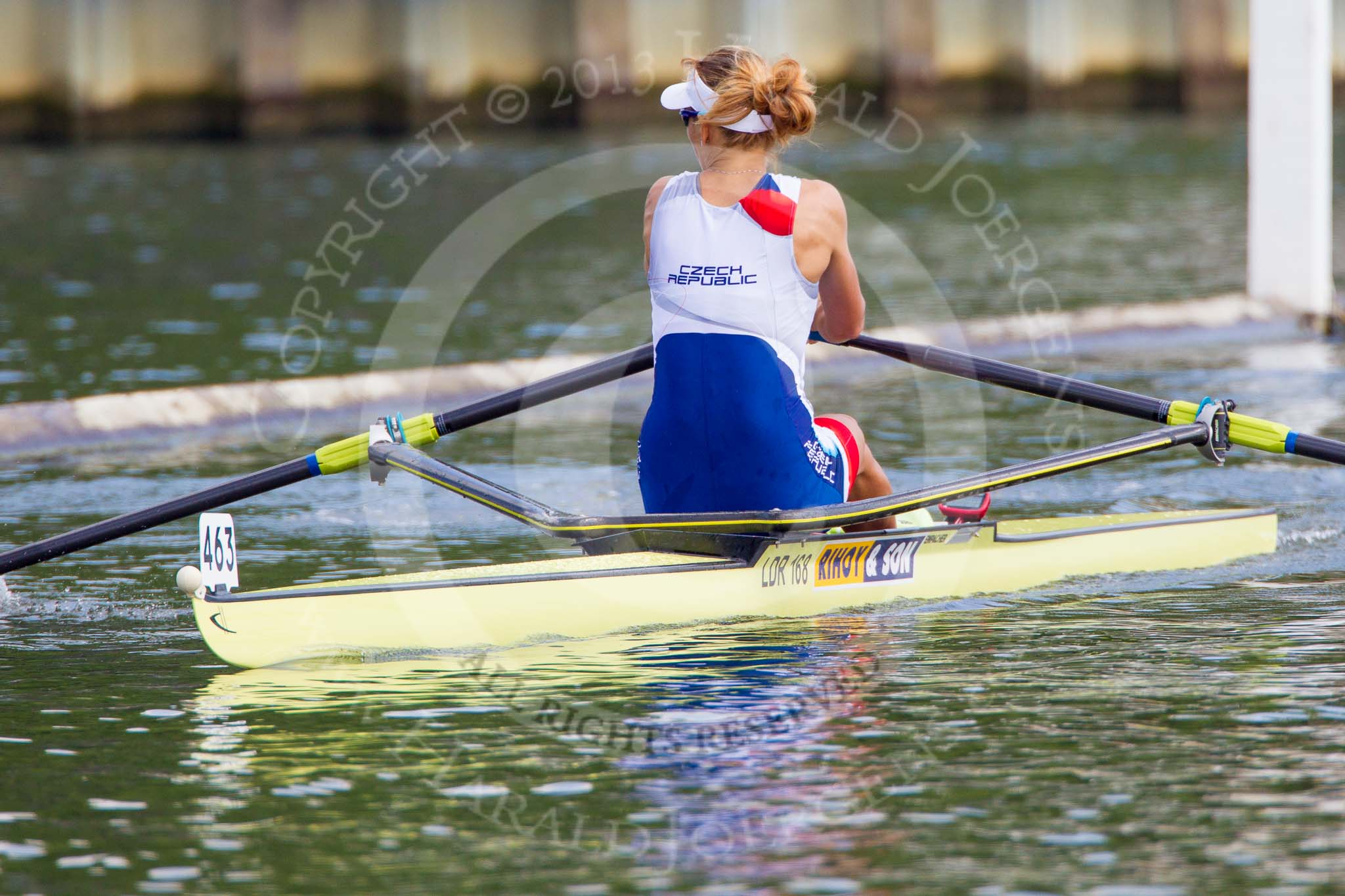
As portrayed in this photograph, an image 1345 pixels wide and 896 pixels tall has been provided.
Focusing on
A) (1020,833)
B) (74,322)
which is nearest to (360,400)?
(74,322)

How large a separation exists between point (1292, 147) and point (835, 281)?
8.20m

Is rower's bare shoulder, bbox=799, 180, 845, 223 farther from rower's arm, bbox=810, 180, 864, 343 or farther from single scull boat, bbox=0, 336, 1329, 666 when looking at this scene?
single scull boat, bbox=0, 336, 1329, 666

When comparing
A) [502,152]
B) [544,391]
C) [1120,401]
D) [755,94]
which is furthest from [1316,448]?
[502,152]

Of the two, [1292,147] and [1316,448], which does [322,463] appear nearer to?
[1316,448]

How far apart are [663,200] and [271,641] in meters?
1.74

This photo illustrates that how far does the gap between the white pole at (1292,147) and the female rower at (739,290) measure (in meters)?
7.83

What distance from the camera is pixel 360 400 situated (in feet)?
35.6

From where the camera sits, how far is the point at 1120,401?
6.87 m

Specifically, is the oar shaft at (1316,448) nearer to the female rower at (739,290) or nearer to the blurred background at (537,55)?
the female rower at (739,290)

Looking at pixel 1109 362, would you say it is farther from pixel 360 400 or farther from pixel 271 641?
pixel 271 641

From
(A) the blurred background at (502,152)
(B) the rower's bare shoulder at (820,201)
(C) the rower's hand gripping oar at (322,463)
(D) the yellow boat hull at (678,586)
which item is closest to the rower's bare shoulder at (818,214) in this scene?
(B) the rower's bare shoulder at (820,201)

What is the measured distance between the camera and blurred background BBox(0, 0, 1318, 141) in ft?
107

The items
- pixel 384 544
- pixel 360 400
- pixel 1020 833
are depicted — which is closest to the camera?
pixel 1020 833

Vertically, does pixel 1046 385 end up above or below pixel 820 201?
below
